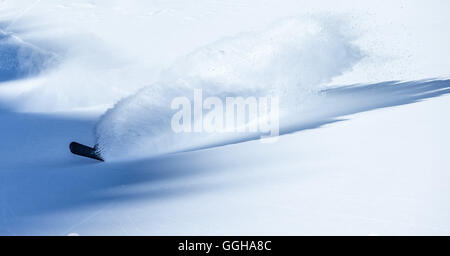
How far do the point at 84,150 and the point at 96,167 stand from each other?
0.73 m

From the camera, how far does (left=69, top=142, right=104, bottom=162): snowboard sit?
6117 mm

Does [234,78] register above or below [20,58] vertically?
below

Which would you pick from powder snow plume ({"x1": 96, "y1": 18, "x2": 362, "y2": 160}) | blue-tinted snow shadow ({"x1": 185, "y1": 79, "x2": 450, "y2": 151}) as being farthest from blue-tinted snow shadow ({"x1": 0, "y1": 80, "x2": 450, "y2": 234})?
powder snow plume ({"x1": 96, "y1": 18, "x2": 362, "y2": 160})

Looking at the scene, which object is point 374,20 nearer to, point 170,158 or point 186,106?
point 186,106

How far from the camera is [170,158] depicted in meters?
5.38

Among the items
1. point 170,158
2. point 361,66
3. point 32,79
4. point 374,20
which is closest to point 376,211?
point 170,158

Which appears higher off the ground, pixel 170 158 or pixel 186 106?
pixel 186 106

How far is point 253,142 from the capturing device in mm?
5453

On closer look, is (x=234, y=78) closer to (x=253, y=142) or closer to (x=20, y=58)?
(x=253, y=142)

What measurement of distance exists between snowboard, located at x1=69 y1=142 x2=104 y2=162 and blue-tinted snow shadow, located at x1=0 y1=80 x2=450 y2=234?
0.08 m

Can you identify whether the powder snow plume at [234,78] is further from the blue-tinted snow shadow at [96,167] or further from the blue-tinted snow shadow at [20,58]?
the blue-tinted snow shadow at [20,58]

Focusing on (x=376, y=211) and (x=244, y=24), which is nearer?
(x=376, y=211)

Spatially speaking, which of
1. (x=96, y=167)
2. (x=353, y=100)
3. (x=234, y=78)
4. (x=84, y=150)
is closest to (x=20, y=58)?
(x=234, y=78)

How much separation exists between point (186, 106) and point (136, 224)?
3.85 meters
